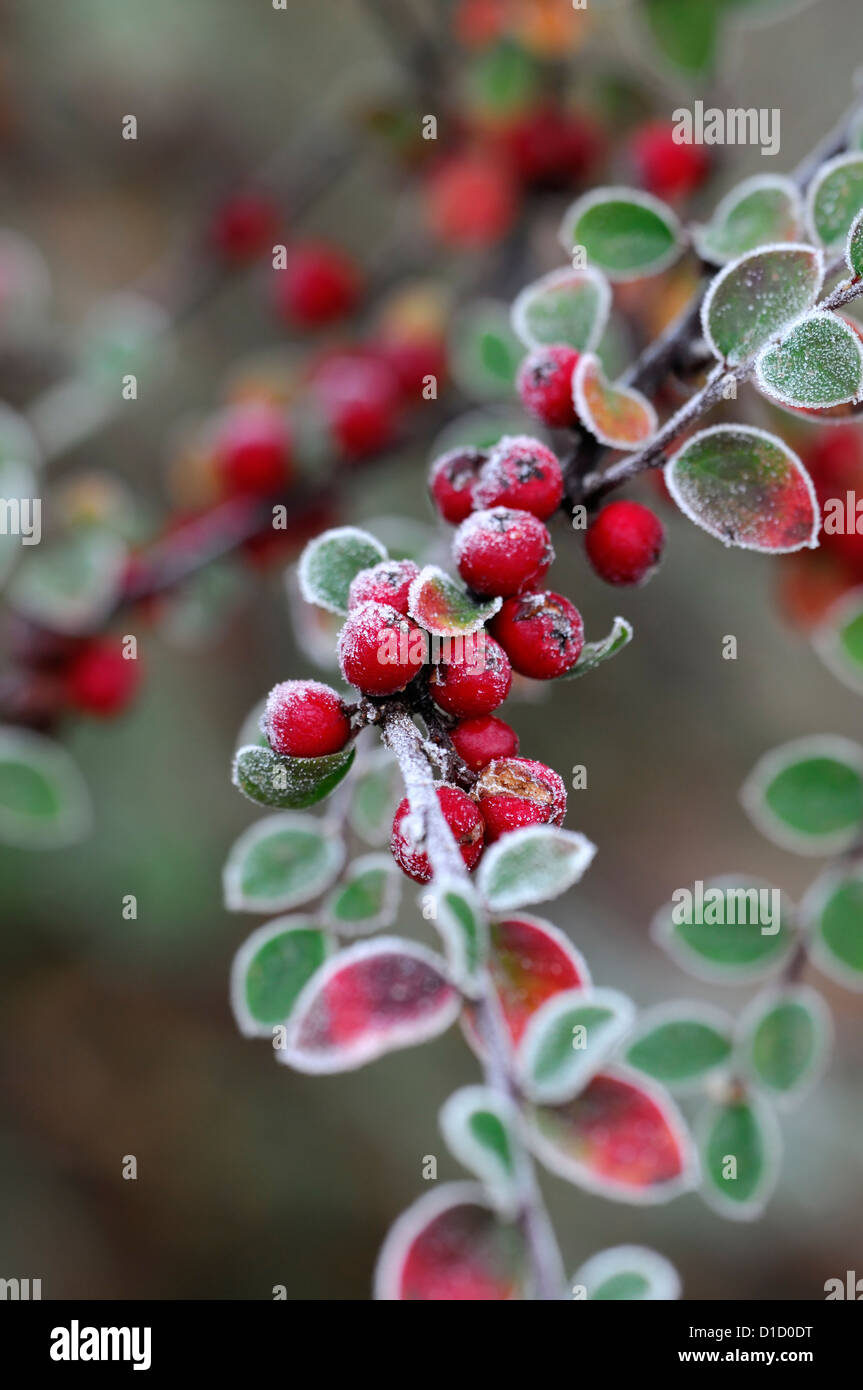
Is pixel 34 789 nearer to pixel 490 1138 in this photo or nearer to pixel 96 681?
pixel 96 681

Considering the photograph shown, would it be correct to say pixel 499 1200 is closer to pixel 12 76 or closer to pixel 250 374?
pixel 250 374

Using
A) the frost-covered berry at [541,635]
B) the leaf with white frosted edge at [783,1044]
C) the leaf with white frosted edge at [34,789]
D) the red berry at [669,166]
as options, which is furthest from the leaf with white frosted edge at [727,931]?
the red berry at [669,166]

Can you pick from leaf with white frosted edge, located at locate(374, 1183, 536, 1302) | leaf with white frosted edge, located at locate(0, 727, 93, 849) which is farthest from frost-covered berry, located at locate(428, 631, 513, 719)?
leaf with white frosted edge, located at locate(0, 727, 93, 849)

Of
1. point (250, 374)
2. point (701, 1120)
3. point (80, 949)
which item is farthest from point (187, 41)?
point (701, 1120)

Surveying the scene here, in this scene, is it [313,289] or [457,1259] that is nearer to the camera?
[457,1259]

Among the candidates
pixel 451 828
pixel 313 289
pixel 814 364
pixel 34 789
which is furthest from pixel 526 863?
pixel 313 289

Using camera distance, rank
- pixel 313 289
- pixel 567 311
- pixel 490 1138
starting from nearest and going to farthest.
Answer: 1. pixel 490 1138
2. pixel 567 311
3. pixel 313 289

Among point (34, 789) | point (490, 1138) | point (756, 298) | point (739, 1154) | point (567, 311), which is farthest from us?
point (34, 789)
